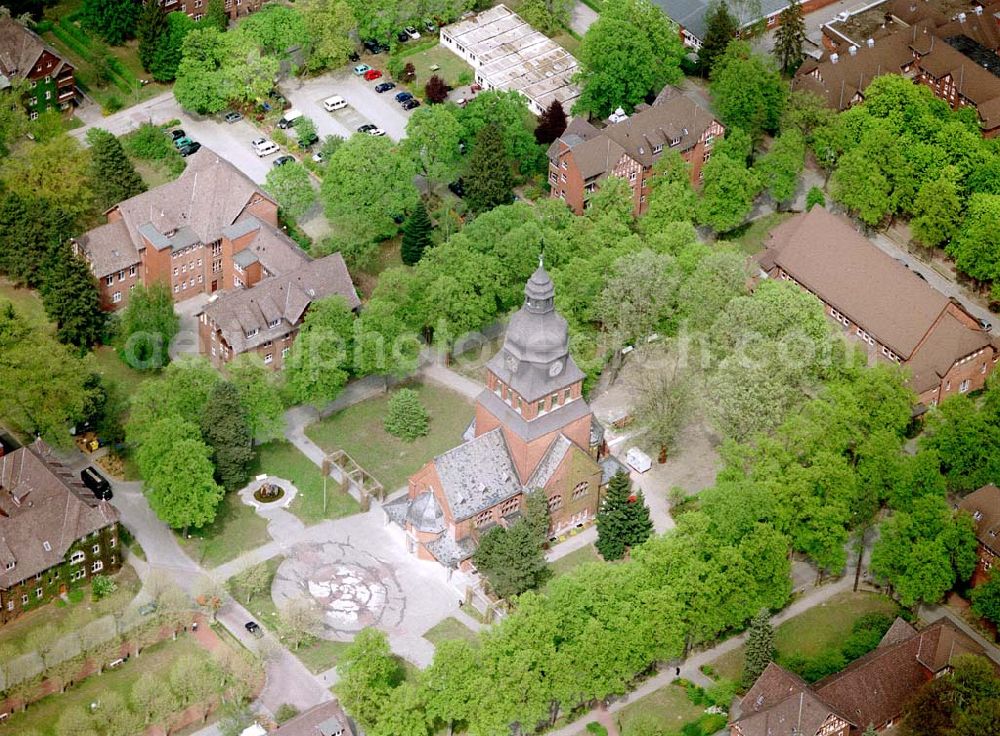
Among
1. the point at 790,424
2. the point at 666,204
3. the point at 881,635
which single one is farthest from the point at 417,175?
the point at 881,635

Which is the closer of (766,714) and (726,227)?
(766,714)

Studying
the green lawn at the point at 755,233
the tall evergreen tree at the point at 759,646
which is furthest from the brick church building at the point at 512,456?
the green lawn at the point at 755,233

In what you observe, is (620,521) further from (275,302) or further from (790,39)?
(790,39)

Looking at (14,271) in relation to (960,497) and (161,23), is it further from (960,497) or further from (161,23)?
(960,497)

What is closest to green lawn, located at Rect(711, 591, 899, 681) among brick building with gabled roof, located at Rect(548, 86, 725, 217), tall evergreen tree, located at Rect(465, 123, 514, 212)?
brick building with gabled roof, located at Rect(548, 86, 725, 217)

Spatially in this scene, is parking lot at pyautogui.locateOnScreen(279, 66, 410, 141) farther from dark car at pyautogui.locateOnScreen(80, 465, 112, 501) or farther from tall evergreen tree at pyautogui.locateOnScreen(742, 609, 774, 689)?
tall evergreen tree at pyautogui.locateOnScreen(742, 609, 774, 689)

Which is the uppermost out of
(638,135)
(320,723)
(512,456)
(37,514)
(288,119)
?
(638,135)

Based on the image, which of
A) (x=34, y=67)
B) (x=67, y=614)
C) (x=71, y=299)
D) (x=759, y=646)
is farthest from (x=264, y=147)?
(x=759, y=646)
